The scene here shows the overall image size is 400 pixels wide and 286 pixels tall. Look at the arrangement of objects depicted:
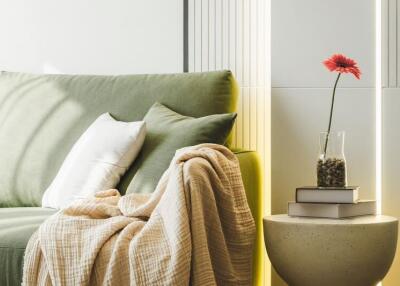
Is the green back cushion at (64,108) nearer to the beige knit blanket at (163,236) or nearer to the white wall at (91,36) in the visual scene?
the white wall at (91,36)

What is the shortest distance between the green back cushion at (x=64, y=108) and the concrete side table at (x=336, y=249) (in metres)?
0.64

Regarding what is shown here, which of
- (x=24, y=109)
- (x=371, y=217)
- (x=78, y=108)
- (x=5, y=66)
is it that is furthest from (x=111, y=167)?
(x=5, y=66)

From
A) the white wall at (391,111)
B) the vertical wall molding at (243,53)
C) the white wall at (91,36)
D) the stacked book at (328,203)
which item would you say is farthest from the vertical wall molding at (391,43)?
the white wall at (91,36)

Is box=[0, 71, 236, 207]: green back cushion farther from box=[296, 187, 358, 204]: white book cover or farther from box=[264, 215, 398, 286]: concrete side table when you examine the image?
box=[264, 215, 398, 286]: concrete side table

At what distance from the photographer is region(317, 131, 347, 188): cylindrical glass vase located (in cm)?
237

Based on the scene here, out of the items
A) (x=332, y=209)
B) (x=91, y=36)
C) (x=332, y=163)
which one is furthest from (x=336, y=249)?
(x=91, y=36)

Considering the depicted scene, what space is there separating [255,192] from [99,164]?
585 millimetres

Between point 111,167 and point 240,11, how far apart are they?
0.98 metres

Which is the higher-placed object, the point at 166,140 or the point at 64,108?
the point at 64,108

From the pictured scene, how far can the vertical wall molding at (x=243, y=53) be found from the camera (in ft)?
9.44

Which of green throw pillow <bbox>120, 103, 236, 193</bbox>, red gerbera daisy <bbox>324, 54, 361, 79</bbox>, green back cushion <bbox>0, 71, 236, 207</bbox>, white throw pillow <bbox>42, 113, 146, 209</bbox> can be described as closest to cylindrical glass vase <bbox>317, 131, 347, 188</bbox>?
red gerbera daisy <bbox>324, 54, 361, 79</bbox>

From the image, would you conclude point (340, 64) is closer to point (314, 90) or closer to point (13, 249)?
point (314, 90)

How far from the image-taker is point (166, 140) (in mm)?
2439

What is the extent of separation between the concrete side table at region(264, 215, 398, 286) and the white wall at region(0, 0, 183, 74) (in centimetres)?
119
